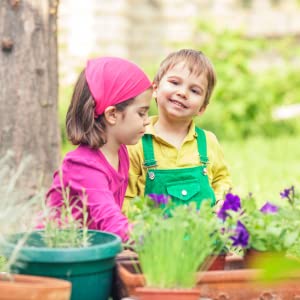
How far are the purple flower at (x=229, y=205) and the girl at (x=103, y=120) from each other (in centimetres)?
56

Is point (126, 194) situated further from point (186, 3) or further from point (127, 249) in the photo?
point (186, 3)

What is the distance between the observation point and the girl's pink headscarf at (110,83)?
3209 mm

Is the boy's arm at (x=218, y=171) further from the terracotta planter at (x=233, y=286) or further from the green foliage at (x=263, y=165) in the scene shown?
the green foliage at (x=263, y=165)

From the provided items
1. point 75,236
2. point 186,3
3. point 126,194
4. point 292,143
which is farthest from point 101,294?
point 186,3

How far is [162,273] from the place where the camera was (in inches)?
96.1

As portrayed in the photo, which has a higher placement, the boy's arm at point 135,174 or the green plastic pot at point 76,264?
the boy's arm at point 135,174

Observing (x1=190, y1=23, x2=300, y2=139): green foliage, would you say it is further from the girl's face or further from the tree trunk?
the girl's face

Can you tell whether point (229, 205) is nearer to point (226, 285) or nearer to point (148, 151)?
point (226, 285)

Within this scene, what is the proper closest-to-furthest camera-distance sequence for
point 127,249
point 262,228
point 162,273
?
point 162,273, point 262,228, point 127,249

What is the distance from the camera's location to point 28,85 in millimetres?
4617

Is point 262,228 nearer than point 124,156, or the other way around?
point 262,228

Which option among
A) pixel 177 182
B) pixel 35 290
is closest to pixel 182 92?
pixel 177 182

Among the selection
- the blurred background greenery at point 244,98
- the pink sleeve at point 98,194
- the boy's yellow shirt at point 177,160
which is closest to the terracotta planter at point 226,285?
the pink sleeve at point 98,194

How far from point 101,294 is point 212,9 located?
1385 centimetres
